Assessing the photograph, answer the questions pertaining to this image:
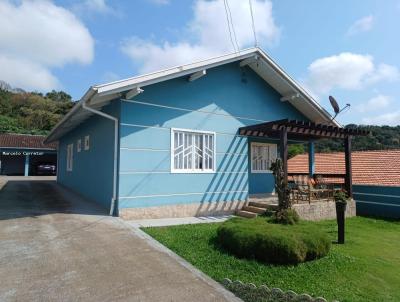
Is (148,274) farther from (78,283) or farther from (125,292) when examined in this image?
(78,283)

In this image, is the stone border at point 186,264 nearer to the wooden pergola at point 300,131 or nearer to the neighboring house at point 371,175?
the wooden pergola at point 300,131

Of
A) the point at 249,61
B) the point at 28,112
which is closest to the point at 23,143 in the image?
the point at 28,112

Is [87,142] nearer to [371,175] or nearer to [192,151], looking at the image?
[192,151]

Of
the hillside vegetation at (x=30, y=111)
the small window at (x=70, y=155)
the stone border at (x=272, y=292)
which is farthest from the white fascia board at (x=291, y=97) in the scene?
the hillside vegetation at (x=30, y=111)

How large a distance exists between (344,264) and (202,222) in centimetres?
425

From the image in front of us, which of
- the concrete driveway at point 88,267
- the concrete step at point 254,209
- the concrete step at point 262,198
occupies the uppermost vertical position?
the concrete step at point 262,198

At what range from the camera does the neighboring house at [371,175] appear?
41.5 ft

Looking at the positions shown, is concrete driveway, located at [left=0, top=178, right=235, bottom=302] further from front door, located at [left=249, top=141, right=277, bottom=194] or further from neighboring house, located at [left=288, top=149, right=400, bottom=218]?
neighboring house, located at [left=288, top=149, right=400, bottom=218]

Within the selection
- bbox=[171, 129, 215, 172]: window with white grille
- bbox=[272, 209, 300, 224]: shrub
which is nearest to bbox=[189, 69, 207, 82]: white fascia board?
bbox=[171, 129, 215, 172]: window with white grille

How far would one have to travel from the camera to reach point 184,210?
10.0 meters

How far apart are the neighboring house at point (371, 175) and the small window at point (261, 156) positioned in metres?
2.66

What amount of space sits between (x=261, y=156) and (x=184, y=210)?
16.4 ft

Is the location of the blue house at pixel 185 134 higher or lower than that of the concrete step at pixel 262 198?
higher

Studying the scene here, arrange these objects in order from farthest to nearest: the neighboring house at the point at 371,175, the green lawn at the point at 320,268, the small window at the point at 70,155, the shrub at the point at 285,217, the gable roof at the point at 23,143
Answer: the gable roof at the point at 23,143 < the small window at the point at 70,155 < the neighboring house at the point at 371,175 < the shrub at the point at 285,217 < the green lawn at the point at 320,268
